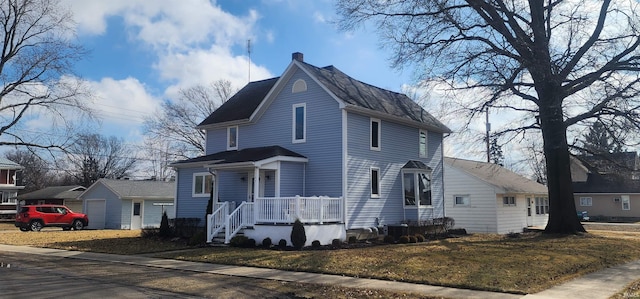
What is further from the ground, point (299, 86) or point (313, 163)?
point (299, 86)

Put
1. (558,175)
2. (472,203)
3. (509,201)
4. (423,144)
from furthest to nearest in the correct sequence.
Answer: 1. (509,201)
2. (472,203)
3. (423,144)
4. (558,175)

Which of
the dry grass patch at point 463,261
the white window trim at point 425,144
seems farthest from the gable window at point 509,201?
the dry grass patch at point 463,261

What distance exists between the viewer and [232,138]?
2483cm

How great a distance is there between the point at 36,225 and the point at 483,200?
30.4 metres

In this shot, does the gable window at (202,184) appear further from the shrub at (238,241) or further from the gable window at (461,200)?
the gable window at (461,200)

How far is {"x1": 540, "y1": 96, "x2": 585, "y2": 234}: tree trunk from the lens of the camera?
22.8 meters

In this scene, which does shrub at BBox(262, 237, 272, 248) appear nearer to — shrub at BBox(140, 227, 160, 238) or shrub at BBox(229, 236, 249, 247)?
shrub at BBox(229, 236, 249, 247)

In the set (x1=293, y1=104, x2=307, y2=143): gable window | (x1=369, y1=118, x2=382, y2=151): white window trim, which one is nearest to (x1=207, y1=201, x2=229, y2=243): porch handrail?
(x1=293, y1=104, x2=307, y2=143): gable window

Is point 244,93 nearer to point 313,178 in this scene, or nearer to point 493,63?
point 313,178

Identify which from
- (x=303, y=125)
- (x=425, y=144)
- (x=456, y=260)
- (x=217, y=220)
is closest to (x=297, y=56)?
(x=303, y=125)

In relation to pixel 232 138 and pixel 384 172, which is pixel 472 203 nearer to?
pixel 384 172

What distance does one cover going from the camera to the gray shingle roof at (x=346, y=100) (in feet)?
70.5

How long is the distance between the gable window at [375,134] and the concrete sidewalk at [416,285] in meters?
10.5

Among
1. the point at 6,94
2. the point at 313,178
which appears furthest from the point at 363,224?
the point at 6,94
